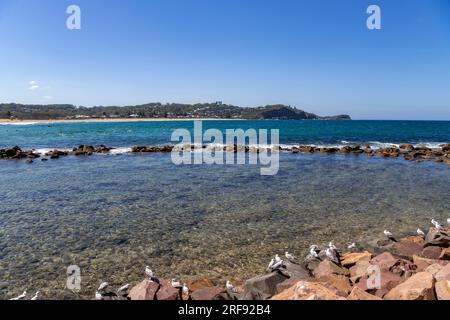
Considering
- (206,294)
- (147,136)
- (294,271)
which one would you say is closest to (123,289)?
(206,294)

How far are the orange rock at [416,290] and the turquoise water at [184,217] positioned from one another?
3908 mm

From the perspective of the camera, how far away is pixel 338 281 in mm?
7789

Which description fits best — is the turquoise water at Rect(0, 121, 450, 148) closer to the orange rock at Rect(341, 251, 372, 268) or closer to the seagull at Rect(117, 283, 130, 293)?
the seagull at Rect(117, 283, 130, 293)

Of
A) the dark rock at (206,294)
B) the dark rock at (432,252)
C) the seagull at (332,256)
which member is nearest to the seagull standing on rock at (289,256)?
the seagull at (332,256)

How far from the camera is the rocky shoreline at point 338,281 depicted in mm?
6379

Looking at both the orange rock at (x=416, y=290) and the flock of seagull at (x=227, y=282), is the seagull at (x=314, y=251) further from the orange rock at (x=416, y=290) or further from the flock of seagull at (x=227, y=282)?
the orange rock at (x=416, y=290)

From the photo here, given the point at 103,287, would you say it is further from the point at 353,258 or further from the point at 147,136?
the point at 147,136

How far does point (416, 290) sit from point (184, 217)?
31.5ft

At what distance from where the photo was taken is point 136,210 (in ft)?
49.5

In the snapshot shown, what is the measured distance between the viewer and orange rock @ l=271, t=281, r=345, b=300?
19.5ft

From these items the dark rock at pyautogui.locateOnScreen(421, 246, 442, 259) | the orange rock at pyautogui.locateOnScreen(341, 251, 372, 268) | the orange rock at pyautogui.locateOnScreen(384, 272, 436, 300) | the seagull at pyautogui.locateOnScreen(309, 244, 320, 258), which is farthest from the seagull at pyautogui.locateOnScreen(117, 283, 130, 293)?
the dark rock at pyautogui.locateOnScreen(421, 246, 442, 259)

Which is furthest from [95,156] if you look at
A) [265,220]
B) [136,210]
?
[265,220]
